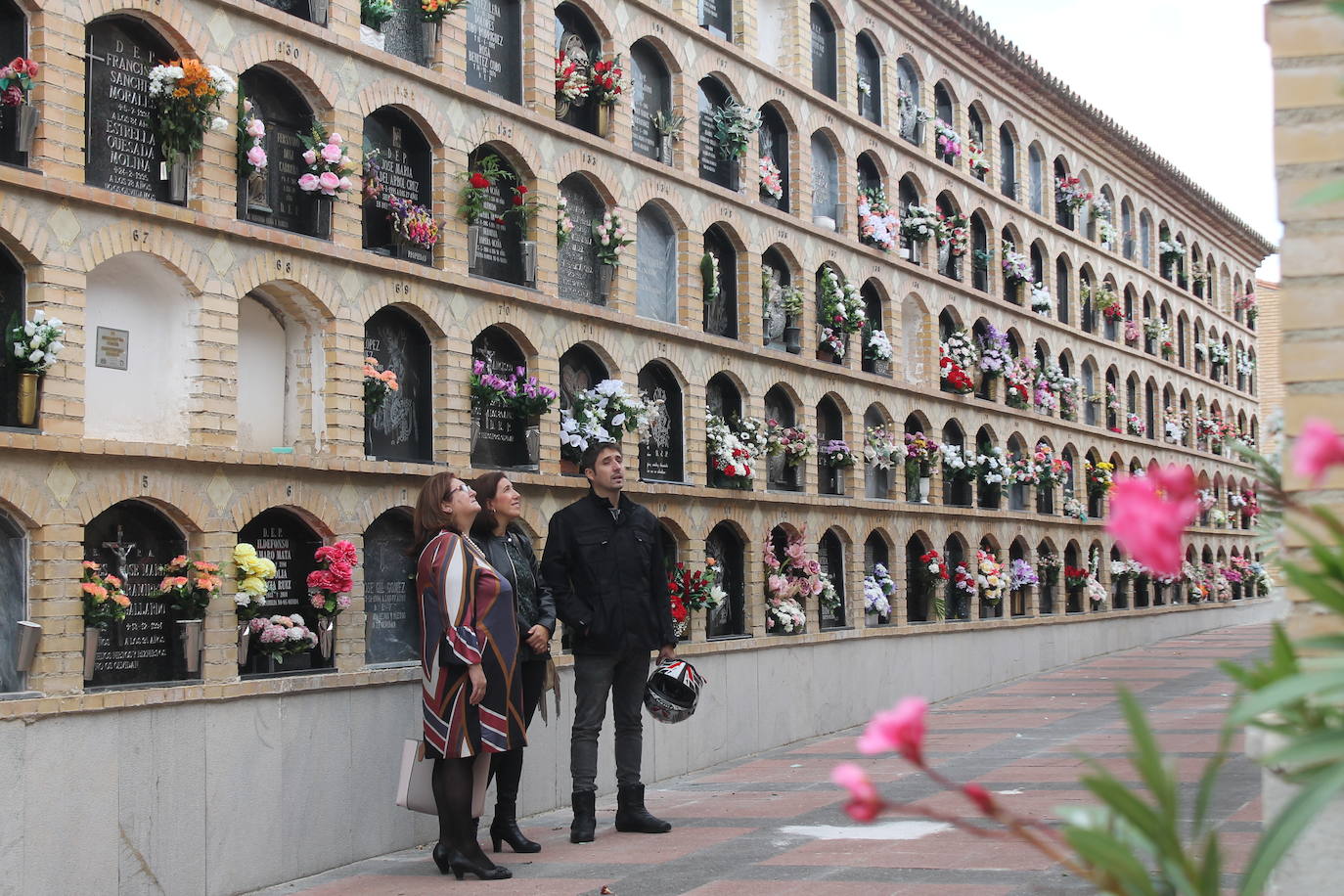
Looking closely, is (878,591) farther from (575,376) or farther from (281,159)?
(281,159)

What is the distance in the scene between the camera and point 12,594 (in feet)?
21.8

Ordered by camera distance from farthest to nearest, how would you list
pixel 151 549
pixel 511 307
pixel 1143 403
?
pixel 1143 403, pixel 511 307, pixel 151 549

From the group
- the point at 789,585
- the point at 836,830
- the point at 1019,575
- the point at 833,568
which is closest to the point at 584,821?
the point at 836,830

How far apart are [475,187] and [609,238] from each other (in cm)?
157

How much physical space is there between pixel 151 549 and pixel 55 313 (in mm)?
1134

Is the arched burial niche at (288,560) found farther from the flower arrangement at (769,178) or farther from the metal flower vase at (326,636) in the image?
the flower arrangement at (769,178)

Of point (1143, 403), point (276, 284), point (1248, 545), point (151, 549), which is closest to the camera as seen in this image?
point (151, 549)

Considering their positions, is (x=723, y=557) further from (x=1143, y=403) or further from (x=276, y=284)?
(x=1143, y=403)

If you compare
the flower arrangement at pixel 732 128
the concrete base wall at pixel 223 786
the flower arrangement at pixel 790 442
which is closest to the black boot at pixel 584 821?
the concrete base wall at pixel 223 786

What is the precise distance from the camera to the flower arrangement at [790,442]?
509 inches

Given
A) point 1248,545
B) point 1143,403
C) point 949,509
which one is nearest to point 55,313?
point 949,509

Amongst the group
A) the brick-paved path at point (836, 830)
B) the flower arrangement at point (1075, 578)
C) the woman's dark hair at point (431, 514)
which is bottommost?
the brick-paved path at point (836, 830)

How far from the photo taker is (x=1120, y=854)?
2.11 meters

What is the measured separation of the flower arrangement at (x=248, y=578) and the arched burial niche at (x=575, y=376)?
9.70ft
